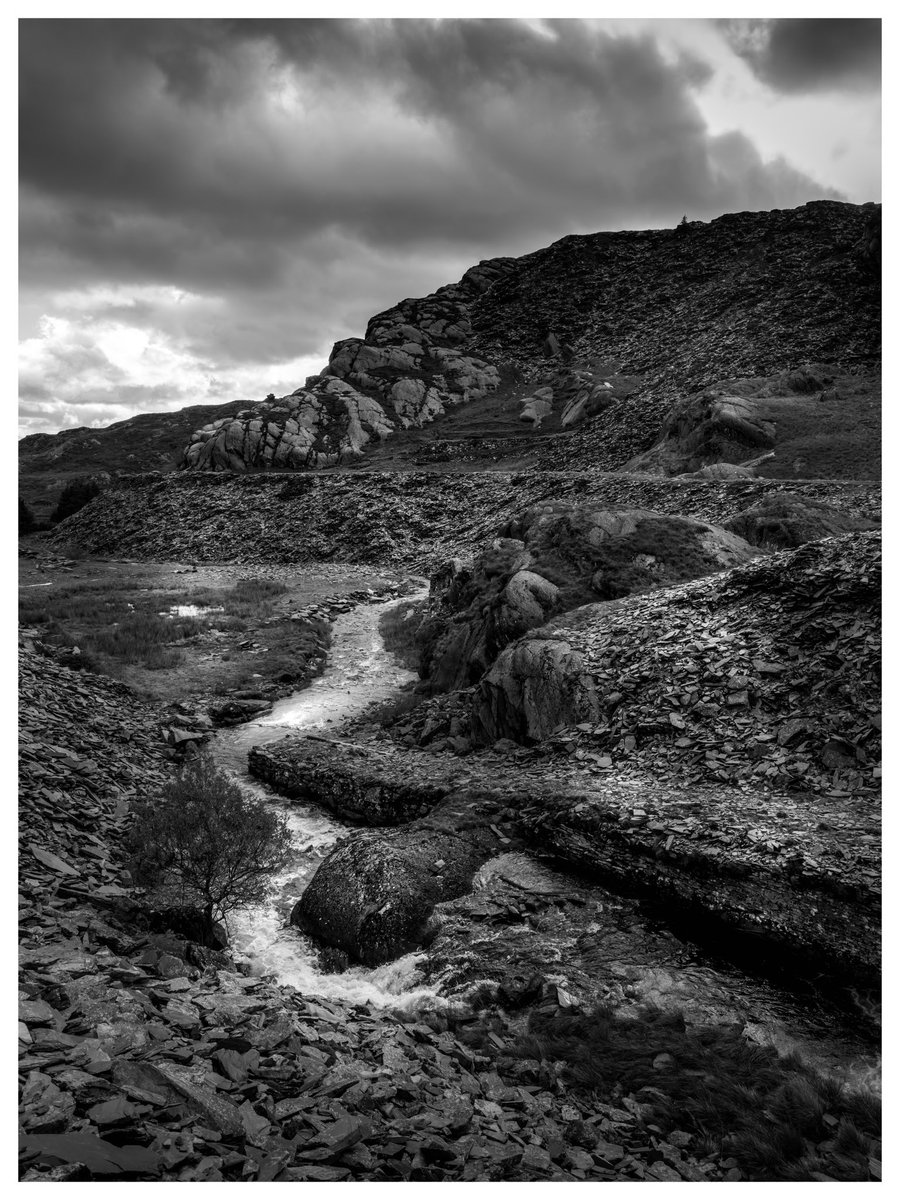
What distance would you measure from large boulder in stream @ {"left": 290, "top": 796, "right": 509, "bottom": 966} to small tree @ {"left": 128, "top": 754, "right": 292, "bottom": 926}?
1353 millimetres

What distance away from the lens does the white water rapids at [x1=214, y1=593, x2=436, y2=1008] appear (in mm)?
12477

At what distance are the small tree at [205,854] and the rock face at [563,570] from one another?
1257 centimetres

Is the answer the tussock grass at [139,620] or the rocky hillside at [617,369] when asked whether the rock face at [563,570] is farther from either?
the rocky hillside at [617,369]

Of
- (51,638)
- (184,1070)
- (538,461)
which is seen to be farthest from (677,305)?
(184,1070)

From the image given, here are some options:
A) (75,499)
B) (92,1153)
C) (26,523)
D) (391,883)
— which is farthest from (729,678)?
(26,523)

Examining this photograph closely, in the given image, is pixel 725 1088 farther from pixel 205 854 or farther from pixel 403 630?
pixel 403 630

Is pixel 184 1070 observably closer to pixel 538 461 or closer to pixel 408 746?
pixel 408 746

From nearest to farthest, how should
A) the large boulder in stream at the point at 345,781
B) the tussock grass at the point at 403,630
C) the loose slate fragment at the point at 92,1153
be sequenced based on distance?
1. the loose slate fragment at the point at 92,1153
2. the large boulder in stream at the point at 345,781
3. the tussock grass at the point at 403,630

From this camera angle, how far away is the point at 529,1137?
8.08m

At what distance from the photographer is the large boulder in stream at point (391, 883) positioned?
13.5m

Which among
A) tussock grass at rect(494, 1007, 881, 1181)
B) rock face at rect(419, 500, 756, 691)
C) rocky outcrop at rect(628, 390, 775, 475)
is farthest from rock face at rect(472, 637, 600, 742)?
rocky outcrop at rect(628, 390, 775, 475)

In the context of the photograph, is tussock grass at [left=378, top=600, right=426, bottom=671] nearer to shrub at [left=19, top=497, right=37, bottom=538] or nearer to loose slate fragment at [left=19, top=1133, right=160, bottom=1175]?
loose slate fragment at [left=19, top=1133, right=160, bottom=1175]

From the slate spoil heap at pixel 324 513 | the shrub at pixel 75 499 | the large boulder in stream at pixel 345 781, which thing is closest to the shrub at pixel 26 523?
the shrub at pixel 75 499

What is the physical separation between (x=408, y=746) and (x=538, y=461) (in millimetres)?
61468
